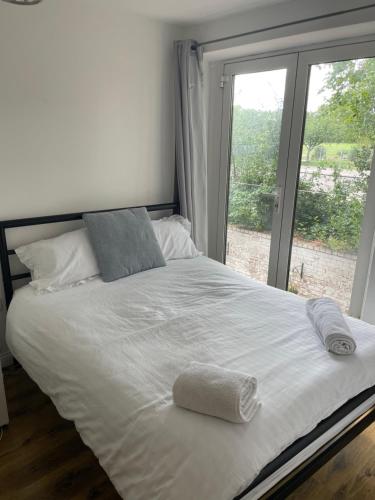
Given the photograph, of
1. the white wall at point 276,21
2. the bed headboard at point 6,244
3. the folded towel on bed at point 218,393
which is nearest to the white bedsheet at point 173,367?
the folded towel on bed at point 218,393

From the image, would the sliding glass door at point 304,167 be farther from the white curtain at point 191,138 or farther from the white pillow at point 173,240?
the white pillow at point 173,240

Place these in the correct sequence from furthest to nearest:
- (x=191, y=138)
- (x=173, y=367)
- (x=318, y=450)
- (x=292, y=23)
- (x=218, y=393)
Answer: (x=191, y=138), (x=292, y=23), (x=173, y=367), (x=318, y=450), (x=218, y=393)

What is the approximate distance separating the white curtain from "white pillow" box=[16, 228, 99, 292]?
103 centimetres

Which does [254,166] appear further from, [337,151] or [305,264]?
[305,264]

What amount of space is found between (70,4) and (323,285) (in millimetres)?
2610

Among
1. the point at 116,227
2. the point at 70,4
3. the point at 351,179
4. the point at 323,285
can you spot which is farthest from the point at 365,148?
the point at 70,4

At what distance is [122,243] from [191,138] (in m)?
1.13

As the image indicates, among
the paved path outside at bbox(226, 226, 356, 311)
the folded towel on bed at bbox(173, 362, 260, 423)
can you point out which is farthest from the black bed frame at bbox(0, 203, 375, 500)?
the paved path outside at bbox(226, 226, 356, 311)

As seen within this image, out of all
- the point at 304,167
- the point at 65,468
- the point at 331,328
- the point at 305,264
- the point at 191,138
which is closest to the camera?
the point at 331,328

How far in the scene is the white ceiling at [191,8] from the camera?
8.08 feet

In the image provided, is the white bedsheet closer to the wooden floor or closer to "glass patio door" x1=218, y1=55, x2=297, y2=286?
the wooden floor

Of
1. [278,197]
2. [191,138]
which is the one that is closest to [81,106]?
[191,138]

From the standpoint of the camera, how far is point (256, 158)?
3.12 m

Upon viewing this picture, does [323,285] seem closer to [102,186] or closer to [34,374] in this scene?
[102,186]
